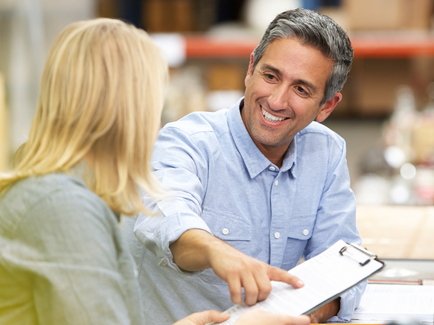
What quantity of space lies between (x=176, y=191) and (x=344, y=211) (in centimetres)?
48

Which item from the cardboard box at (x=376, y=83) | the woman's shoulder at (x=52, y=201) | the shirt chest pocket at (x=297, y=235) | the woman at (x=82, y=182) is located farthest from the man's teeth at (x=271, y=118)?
the cardboard box at (x=376, y=83)

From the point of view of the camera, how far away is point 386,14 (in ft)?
29.8

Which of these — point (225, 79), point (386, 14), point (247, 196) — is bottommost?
point (225, 79)

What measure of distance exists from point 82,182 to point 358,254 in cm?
60

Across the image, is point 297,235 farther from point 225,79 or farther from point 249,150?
point 225,79

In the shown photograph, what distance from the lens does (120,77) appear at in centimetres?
192

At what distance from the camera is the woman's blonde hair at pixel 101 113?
1906mm

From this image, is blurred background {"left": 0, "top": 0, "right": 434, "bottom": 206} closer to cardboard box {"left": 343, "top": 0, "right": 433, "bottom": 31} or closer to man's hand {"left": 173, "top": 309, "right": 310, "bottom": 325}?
cardboard box {"left": 343, "top": 0, "right": 433, "bottom": 31}

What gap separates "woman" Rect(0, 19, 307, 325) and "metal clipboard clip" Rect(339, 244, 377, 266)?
0.45 meters

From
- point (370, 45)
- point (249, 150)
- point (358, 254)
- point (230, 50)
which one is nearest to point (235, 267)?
point (358, 254)

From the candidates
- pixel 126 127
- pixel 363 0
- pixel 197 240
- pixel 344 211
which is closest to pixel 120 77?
pixel 126 127

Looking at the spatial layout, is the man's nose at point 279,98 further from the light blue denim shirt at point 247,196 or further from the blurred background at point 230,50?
the blurred background at point 230,50

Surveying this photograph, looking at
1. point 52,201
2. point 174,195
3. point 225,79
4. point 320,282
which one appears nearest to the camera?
point 52,201

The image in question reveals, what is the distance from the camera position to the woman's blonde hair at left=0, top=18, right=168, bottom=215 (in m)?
1.91
